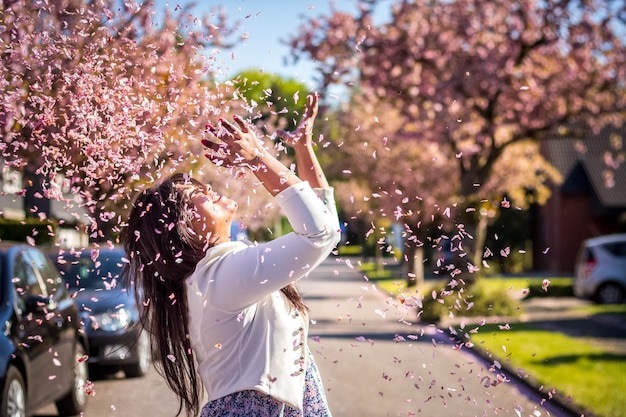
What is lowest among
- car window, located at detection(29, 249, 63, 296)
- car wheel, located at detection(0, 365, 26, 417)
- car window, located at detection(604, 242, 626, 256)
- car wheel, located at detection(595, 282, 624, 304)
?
car wheel, located at detection(595, 282, 624, 304)

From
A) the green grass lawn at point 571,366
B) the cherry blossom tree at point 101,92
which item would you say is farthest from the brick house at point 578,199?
the cherry blossom tree at point 101,92

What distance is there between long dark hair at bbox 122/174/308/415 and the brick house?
49.1 m

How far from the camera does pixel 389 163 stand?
137 feet

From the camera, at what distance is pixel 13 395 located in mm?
7730

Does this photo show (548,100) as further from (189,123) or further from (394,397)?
(189,123)

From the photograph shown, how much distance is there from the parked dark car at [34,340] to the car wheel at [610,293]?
73.5 feet

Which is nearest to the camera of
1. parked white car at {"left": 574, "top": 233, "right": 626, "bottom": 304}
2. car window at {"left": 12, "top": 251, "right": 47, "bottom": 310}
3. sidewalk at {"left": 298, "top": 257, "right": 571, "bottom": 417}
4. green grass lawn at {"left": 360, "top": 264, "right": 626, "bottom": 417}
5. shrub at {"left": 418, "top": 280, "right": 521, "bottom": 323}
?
car window at {"left": 12, "top": 251, "right": 47, "bottom": 310}

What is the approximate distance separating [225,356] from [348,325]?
19.5 metres

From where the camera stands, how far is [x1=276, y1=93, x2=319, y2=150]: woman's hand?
346 centimetres

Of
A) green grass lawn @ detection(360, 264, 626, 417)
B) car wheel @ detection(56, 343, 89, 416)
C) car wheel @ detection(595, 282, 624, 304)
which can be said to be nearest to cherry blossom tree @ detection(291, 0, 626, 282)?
green grass lawn @ detection(360, 264, 626, 417)

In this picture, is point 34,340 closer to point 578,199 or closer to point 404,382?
point 404,382

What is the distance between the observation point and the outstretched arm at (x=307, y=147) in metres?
3.44

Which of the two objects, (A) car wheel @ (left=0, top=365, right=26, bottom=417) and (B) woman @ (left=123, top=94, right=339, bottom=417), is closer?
(B) woman @ (left=123, top=94, right=339, bottom=417)

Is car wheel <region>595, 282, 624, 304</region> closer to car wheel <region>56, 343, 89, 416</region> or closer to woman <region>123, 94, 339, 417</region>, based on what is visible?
car wheel <region>56, 343, 89, 416</region>
